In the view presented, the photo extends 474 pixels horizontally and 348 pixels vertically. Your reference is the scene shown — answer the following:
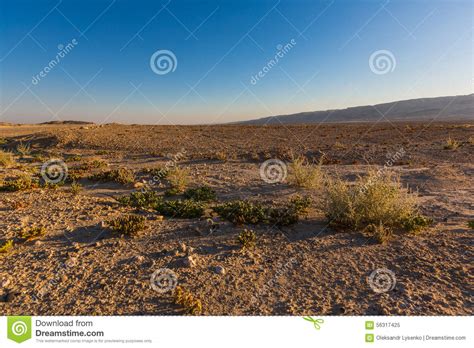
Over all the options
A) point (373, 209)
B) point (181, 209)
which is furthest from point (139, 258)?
point (373, 209)

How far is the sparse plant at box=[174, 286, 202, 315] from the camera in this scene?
10.7 feet

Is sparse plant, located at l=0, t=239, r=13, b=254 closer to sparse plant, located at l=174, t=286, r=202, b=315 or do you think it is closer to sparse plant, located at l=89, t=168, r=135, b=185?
sparse plant, located at l=174, t=286, r=202, b=315

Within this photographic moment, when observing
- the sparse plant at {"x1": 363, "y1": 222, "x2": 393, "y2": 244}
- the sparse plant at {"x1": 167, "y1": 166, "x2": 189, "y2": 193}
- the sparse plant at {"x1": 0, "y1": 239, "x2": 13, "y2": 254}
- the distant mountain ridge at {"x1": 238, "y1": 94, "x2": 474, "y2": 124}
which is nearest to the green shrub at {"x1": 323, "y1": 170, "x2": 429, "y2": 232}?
the sparse plant at {"x1": 363, "y1": 222, "x2": 393, "y2": 244}

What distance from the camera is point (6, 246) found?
4406mm

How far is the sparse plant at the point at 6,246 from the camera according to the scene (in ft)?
14.3

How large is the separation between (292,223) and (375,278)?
187cm

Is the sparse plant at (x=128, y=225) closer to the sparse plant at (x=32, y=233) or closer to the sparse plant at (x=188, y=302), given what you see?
the sparse plant at (x=32, y=233)

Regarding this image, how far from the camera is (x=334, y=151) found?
15695mm

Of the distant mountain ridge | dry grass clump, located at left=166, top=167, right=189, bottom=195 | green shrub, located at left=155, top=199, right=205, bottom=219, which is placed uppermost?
the distant mountain ridge

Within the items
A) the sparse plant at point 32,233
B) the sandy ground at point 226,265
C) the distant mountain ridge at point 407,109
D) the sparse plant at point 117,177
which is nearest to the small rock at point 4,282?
the sandy ground at point 226,265

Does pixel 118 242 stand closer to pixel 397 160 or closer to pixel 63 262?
pixel 63 262

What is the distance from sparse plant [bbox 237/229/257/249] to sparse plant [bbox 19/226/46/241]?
3116 millimetres
